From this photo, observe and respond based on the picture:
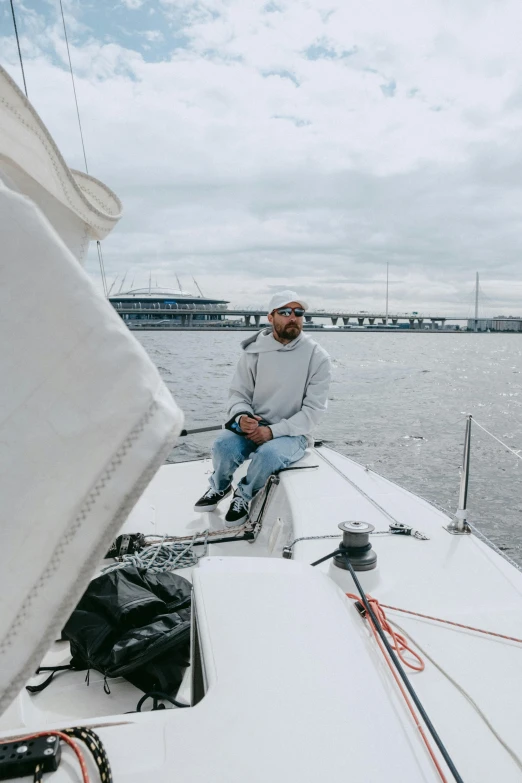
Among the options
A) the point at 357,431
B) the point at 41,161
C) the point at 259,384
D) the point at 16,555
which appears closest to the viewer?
the point at 16,555

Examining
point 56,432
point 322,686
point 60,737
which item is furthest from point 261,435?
point 56,432

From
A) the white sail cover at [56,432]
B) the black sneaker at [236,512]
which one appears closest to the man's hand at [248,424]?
the black sneaker at [236,512]

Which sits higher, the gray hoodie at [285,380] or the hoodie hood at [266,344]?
the hoodie hood at [266,344]

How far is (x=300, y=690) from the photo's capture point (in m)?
0.87

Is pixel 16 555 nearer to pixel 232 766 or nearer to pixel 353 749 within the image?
pixel 232 766

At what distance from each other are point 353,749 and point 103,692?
100 centimetres

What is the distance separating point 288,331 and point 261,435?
23.4 inches

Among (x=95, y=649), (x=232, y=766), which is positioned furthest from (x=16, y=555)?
(x=95, y=649)

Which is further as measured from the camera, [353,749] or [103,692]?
[103,692]

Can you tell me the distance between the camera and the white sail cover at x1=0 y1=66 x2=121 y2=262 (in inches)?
34.7

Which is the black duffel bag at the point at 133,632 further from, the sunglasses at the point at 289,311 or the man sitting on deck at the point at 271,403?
the sunglasses at the point at 289,311

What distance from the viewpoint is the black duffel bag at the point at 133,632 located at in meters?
1.45

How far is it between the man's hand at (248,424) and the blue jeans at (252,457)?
97 millimetres

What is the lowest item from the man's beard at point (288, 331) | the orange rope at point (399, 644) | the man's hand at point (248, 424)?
the orange rope at point (399, 644)
